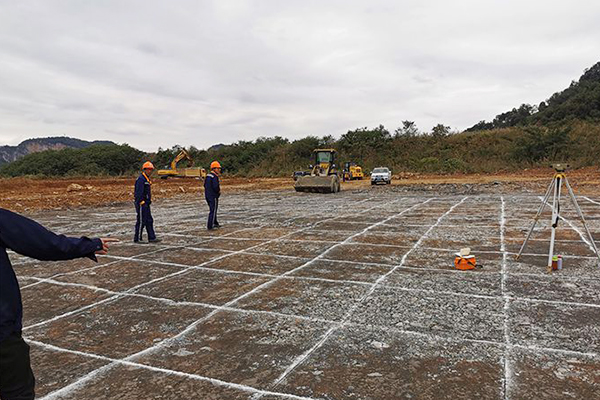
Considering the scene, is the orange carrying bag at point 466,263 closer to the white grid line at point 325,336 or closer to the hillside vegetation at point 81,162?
the white grid line at point 325,336

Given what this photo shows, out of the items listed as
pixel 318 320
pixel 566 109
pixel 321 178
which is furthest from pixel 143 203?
pixel 566 109

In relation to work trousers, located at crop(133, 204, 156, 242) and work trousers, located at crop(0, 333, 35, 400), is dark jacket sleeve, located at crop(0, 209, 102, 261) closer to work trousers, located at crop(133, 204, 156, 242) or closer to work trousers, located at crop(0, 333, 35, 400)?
work trousers, located at crop(0, 333, 35, 400)

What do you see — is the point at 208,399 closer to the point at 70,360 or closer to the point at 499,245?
the point at 70,360

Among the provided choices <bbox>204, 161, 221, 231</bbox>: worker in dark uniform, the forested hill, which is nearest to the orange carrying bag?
<bbox>204, 161, 221, 231</bbox>: worker in dark uniform

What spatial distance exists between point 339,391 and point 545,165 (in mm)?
32615

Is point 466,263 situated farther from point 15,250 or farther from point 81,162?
point 81,162

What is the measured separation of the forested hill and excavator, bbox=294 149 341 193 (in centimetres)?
2919

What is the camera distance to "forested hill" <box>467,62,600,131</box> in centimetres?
4025

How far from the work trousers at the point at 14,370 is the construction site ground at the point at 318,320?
100cm

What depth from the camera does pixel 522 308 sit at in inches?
164

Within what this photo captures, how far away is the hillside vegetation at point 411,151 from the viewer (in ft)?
104

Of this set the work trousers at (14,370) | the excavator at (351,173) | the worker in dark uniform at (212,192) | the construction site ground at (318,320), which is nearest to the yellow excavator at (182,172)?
the excavator at (351,173)

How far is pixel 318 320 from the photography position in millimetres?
3990

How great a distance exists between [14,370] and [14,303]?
30cm
